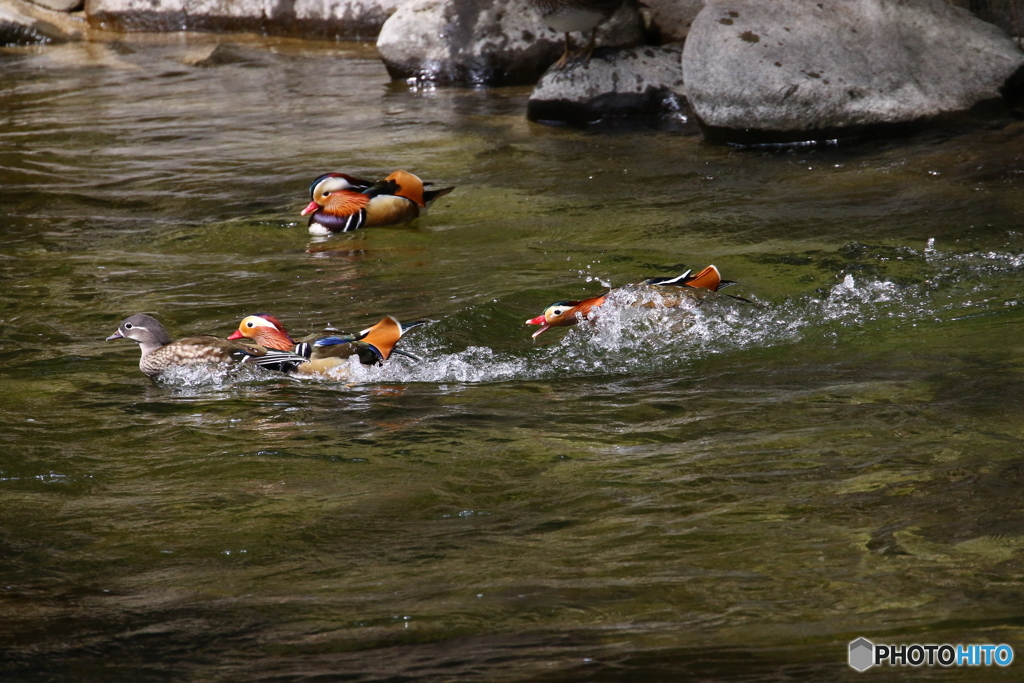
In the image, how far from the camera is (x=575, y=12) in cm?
1009

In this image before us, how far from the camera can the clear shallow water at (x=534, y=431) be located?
2.62 metres

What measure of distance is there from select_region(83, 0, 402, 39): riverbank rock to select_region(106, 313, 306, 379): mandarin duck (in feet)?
35.5

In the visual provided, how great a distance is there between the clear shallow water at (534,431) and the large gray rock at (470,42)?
350 cm

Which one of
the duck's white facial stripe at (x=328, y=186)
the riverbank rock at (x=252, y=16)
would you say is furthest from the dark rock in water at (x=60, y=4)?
the duck's white facial stripe at (x=328, y=186)

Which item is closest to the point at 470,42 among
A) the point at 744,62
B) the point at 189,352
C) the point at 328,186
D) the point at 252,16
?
the point at 744,62

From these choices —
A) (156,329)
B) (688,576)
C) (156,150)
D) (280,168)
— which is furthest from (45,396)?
(156,150)

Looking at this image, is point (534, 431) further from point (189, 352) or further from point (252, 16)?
point (252, 16)

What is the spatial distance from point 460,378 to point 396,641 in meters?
2.37

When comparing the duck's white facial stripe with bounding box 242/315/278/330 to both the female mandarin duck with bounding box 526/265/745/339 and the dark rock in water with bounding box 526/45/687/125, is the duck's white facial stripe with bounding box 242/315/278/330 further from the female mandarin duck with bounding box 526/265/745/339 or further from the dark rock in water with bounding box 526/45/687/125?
the dark rock in water with bounding box 526/45/687/125

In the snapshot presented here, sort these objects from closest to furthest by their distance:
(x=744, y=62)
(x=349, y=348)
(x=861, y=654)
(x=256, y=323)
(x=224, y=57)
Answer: (x=861, y=654)
(x=349, y=348)
(x=256, y=323)
(x=744, y=62)
(x=224, y=57)

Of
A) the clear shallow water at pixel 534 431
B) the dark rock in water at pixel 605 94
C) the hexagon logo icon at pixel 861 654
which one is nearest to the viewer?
the hexagon logo icon at pixel 861 654

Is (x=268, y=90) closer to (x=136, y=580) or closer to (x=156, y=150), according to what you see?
(x=156, y=150)

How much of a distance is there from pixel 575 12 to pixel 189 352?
6.39 meters

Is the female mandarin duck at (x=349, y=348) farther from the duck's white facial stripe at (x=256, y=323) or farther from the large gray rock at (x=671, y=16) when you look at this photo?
the large gray rock at (x=671, y=16)
